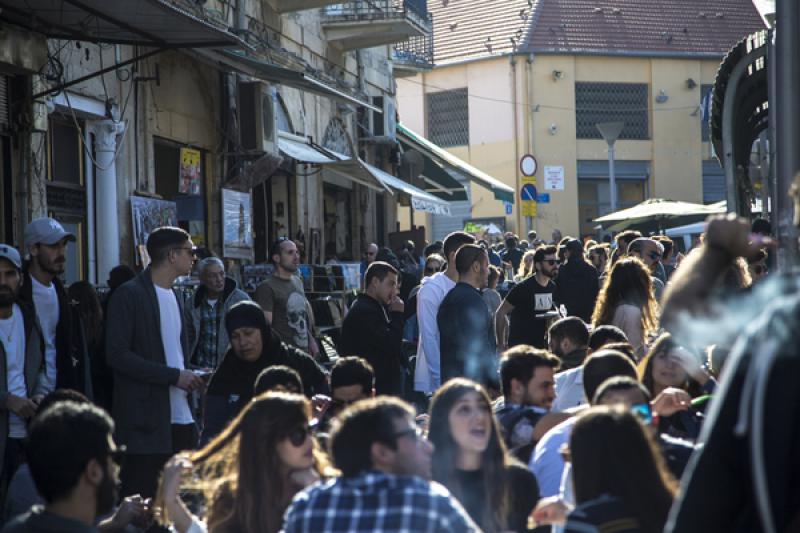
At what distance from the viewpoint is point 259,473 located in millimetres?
5172

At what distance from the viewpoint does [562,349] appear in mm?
8609

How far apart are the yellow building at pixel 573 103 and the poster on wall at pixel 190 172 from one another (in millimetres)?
25589

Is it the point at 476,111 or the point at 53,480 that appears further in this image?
the point at 476,111

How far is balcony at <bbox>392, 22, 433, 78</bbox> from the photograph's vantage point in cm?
3297

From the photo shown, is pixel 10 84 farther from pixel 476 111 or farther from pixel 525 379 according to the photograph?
pixel 476 111

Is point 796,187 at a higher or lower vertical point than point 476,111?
lower

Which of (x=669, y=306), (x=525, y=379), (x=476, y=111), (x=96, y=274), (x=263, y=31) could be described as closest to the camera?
(x=669, y=306)

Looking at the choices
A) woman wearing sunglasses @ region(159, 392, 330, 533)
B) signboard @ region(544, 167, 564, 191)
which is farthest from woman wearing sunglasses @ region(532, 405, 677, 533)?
signboard @ region(544, 167, 564, 191)

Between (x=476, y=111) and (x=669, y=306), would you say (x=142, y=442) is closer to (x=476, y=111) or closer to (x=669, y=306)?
(x=669, y=306)

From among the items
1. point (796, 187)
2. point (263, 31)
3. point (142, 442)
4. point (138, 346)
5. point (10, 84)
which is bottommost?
point (142, 442)

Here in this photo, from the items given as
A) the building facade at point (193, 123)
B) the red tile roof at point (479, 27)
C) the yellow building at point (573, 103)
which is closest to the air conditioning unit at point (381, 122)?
the building facade at point (193, 123)

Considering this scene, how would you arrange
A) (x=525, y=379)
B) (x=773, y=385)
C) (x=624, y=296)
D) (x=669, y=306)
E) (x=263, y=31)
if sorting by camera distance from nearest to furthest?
(x=773, y=385), (x=669, y=306), (x=525, y=379), (x=624, y=296), (x=263, y=31)

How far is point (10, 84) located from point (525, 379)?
7.50 metres

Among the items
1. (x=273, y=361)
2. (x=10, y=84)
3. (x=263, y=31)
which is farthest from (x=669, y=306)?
(x=263, y=31)
